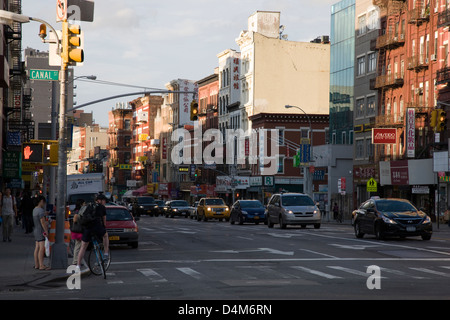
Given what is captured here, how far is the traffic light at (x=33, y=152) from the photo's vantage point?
22.8 metres

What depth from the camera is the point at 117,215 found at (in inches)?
1184

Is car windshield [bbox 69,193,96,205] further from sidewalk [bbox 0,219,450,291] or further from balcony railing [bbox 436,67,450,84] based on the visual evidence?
balcony railing [bbox 436,67,450,84]

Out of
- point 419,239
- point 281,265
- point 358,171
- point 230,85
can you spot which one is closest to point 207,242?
point 419,239

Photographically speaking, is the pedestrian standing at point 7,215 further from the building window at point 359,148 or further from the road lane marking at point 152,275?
the building window at point 359,148

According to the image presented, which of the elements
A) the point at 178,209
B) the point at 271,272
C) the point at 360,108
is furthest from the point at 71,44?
the point at 178,209

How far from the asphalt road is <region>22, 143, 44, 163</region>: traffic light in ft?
11.3

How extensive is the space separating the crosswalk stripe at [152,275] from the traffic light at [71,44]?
4.99 meters

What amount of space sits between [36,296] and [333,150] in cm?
6605

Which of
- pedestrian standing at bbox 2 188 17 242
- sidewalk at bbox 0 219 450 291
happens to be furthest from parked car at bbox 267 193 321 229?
sidewalk at bbox 0 219 450 291

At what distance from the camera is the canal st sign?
6569cm
